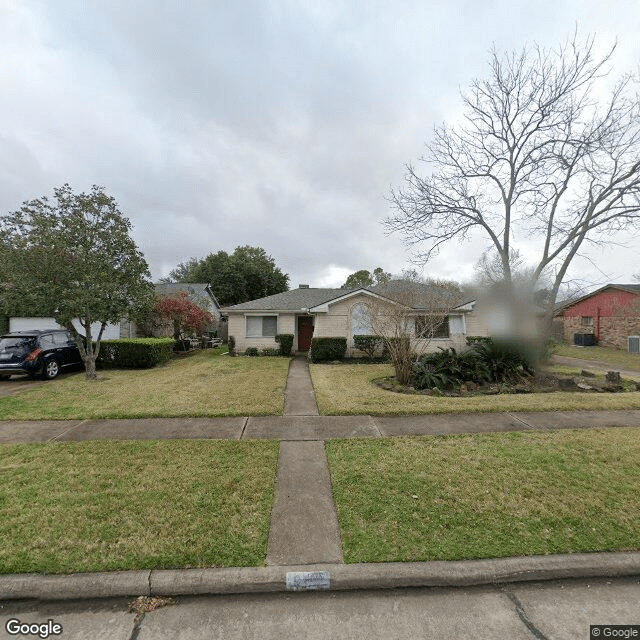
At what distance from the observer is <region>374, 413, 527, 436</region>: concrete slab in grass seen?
17.4ft

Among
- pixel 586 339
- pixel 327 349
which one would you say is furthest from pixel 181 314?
pixel 586 339

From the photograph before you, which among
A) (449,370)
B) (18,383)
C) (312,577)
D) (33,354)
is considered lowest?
(312,577)

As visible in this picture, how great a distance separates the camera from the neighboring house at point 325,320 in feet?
49.0

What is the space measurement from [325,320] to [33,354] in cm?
1111

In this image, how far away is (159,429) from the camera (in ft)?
17.5

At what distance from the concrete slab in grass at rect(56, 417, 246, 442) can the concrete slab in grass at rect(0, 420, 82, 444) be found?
0.23m

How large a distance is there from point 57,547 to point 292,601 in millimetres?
2061

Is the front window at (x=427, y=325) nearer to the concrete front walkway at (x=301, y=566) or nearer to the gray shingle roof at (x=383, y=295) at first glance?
the gray shingle roof at (x=383, y=295)

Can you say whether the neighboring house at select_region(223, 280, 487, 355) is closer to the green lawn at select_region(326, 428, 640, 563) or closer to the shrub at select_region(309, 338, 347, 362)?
the shrub at select_region(309, 338, 347, 362)

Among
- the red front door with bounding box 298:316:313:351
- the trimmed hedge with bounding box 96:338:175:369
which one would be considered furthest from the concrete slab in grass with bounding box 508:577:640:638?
the red front door with bounding box 298:316:313:351

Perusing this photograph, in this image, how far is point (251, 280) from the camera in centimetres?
3478

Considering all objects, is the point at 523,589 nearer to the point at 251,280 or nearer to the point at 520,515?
the point at 520,515

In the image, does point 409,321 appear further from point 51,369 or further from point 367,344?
point 51,369

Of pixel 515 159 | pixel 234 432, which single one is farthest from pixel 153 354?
pixel 515 159
